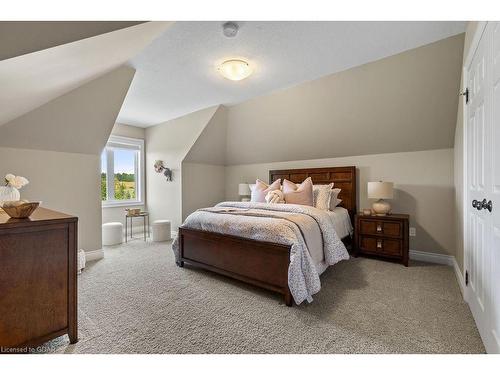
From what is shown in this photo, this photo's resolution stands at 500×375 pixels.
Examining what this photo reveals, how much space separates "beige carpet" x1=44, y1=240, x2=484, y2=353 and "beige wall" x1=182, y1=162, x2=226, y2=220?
2049 millimetres

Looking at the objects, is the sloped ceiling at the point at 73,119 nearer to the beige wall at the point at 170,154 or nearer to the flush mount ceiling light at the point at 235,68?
the flush mount ceiling light at the point at 235,68

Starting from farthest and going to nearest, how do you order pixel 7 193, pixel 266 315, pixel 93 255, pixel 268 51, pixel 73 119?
pixel 93 255, pixel 73 119, pixel 268 51, pixel 7 193, pixel 266 315

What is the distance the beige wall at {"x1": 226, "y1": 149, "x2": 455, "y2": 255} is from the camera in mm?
3221

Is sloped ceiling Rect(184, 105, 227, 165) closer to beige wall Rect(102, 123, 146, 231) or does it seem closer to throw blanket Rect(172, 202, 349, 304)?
beige wall Rect(102, 123, 146, 231)

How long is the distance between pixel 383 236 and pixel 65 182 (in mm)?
4249

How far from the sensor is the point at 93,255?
3.35 m

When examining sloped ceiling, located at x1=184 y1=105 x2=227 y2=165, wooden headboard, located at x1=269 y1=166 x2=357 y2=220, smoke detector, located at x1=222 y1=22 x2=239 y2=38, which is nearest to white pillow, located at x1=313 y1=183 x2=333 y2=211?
wooden headboard, located at x1=269 y1=166 x2=357 y2=220

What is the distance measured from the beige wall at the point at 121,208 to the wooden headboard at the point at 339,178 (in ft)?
11.1

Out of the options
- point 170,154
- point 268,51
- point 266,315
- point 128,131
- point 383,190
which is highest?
point 268,51

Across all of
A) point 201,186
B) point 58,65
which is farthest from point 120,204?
point 58,65

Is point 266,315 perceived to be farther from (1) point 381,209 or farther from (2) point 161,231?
(2) point 161,231

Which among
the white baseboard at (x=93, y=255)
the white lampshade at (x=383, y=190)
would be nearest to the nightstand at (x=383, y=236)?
the white lampshade at (x=383, y=190)
